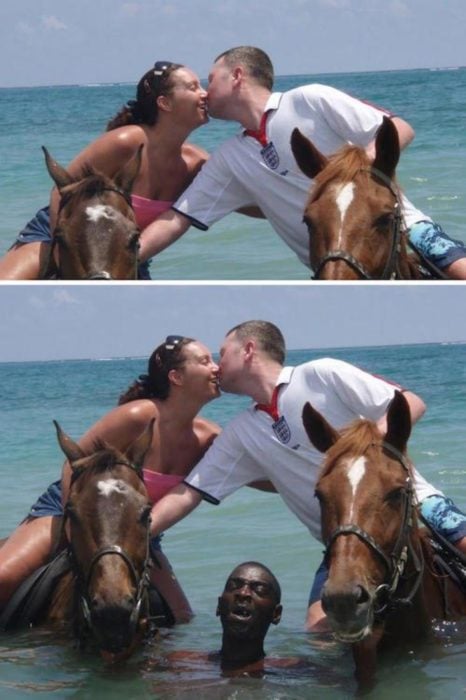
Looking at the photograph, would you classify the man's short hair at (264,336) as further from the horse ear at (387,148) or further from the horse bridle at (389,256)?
the horse ear at (387,148)

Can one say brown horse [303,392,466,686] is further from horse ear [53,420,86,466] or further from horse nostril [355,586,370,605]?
horse ear [53,420,86,466]

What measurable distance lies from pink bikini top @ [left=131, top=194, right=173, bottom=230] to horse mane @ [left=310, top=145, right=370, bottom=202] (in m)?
1.18

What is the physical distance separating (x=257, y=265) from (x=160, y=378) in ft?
33.6

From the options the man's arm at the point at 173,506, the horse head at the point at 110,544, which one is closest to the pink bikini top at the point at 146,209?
the man's arm at the point at 173,506

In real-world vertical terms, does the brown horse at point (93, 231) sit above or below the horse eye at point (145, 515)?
above

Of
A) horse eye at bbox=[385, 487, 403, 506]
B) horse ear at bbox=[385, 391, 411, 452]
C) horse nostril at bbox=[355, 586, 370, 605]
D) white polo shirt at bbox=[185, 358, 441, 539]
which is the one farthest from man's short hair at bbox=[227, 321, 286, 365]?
horse nostril at bbox=[355, 586, 370, 605]

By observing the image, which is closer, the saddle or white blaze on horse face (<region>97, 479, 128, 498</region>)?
white blaze on horse face (<region>97, 479, 128, 498</region>)

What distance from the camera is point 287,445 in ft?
20.1

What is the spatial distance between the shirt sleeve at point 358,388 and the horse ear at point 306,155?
695 mm

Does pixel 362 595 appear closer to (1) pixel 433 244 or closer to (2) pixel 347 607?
(2) pixel 347 607

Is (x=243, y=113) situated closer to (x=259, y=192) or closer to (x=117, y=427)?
(x=259, y=192)

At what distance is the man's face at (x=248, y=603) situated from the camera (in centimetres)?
554

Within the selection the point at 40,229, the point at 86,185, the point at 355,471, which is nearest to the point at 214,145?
the point at 40,229

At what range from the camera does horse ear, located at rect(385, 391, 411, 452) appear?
514 centimetres
